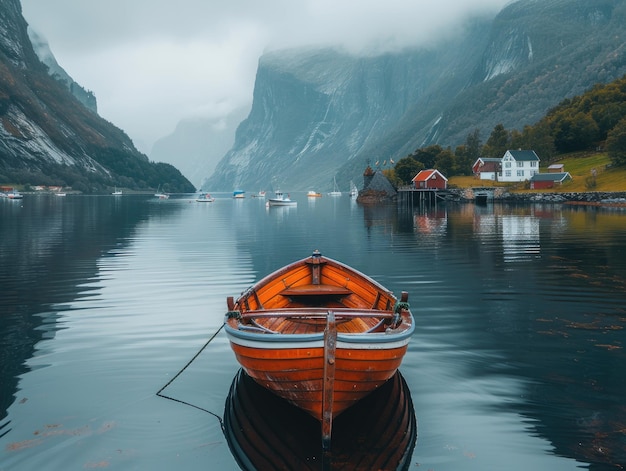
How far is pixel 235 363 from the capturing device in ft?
53.5

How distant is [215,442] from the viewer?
11.4 metres

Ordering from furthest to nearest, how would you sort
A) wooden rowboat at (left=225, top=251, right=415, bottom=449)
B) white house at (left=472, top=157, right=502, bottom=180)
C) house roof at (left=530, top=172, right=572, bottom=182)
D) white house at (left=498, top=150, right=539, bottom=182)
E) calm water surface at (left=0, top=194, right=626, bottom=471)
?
white house at (left=472, top=157, right=502, bottom=180) < white house at (left=498, top=150, right=539, bottom=182) < house roof at (left=530, top=172, right=572, bottom=182) < calm water surface at (left=0, top=194, right=626, bottom=471) < wooden rowboat at (left=225, top=251, right=415, bottom=449)

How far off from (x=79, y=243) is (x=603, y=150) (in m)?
130

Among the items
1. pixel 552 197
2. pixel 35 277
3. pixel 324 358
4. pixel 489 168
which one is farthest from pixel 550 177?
pixel 324 358

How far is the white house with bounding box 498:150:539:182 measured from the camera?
460 ft

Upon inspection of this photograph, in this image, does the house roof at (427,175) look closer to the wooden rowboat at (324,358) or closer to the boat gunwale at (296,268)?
the boat gunwale at (296,268)

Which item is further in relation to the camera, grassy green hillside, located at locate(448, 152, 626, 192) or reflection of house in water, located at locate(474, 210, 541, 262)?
grassy green hillside, located at locate(448, 152, 626, 192)

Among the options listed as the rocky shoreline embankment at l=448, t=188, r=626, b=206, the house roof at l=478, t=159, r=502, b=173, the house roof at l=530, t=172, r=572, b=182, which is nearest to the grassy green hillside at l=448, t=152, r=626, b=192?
the house roof at l=530, t=172, r=572, b=182

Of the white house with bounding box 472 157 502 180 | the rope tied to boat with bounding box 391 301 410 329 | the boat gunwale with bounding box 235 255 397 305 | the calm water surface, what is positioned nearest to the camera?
the calm water surface

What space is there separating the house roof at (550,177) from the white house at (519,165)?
31.2 ft

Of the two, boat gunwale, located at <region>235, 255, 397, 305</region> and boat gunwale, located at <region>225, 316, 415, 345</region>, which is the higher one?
boat gunwale, located at <region>235, 255, 397, 305</region>

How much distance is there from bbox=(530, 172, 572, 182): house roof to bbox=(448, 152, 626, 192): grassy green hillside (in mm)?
1876

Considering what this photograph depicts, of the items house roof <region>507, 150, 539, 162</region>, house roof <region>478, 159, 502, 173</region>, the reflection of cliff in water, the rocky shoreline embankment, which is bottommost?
the reflection of cliff in water

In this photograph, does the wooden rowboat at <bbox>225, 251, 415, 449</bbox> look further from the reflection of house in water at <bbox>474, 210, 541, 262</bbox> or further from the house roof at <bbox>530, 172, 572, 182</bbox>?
the house roof at <bbox>530, 172, 572, 182</bbox>
